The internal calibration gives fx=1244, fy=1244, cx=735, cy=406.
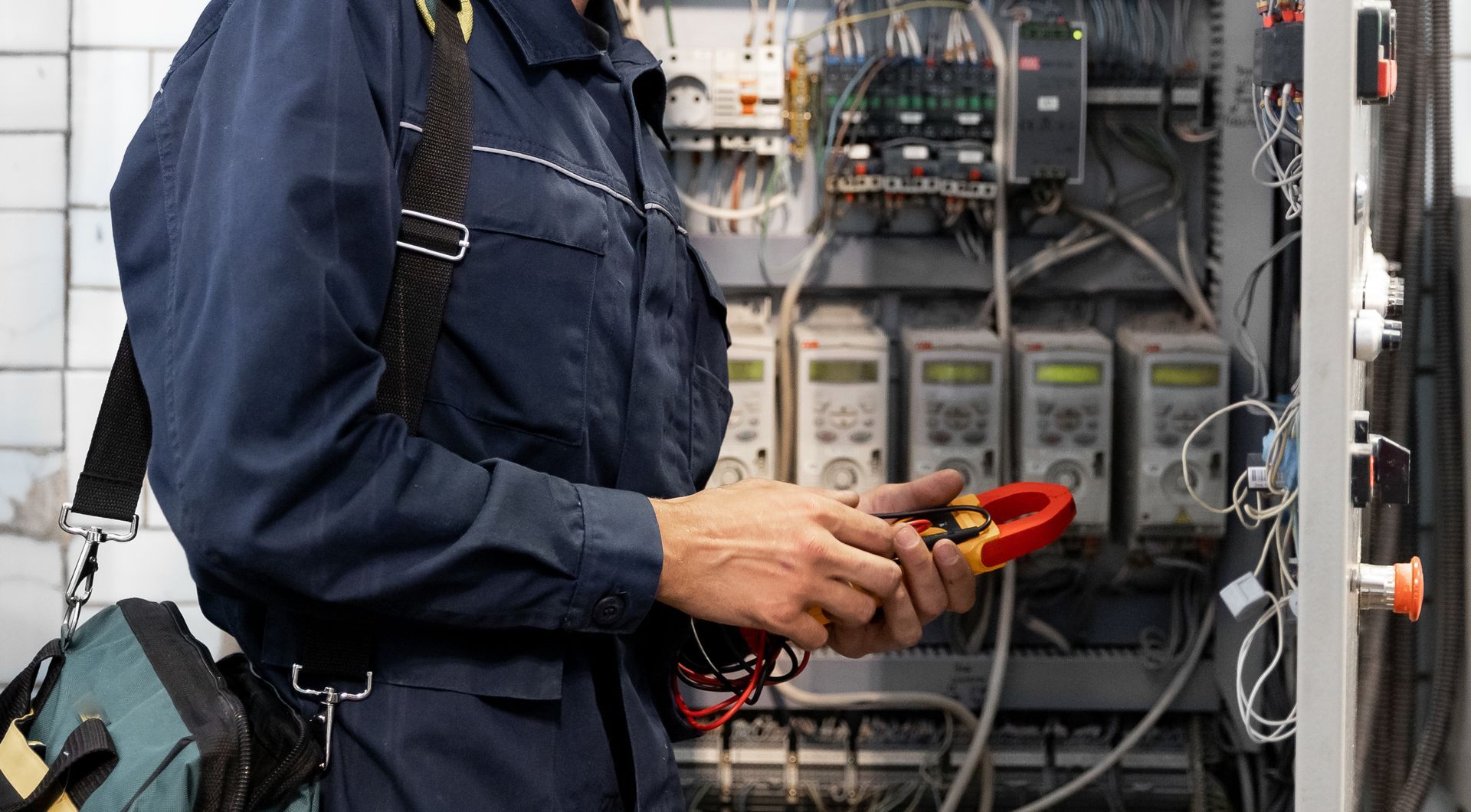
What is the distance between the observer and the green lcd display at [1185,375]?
2498mm

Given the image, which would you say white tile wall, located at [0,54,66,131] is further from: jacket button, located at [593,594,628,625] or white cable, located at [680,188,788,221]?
jacket button, located at [593,594,628,625]

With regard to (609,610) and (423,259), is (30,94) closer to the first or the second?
(423,259)

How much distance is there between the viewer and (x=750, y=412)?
2.56 metres

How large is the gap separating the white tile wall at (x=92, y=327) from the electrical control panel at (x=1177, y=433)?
192 centimetres

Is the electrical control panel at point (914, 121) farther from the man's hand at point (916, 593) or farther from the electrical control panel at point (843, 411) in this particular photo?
the man's hand at point (916, 593)

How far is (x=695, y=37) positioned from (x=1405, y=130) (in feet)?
4.65

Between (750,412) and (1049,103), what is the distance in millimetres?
885

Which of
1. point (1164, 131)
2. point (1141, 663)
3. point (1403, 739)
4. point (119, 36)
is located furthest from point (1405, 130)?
point (119, 36)

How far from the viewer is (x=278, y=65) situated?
83cm

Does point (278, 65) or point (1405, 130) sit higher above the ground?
point (1405, 130)

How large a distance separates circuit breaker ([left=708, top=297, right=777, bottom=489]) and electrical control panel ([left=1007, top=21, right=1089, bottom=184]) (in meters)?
0.64

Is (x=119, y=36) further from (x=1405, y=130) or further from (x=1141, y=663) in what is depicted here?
(x=1141, y=663)

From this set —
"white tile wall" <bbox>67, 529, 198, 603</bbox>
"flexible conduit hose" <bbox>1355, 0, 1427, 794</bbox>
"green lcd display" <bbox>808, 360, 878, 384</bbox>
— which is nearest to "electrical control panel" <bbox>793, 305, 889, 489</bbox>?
"green lcd display" <bbox>808, 360, 878, 384</bbox>

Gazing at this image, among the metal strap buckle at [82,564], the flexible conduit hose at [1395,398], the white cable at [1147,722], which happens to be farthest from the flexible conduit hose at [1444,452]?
the metal strap buckle at [82,564]
